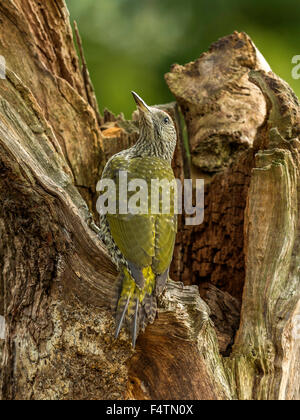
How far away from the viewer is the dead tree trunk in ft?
8.71

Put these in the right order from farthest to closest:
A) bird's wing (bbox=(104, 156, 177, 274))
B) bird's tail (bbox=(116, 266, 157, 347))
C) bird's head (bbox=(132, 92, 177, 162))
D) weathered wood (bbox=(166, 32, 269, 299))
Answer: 1. bird's head (bbox=(132, 92, 177, 162))
2. weathered wood (bbox=(166, 32, 269, 299))
3. bird's wing (bbox=(104, 156, 177, 274))
4. bird's tail (bbox=(116, 266, 157, 347))

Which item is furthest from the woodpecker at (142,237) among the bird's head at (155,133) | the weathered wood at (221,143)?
the weathered wood at (221,143)

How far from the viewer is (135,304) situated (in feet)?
8.89

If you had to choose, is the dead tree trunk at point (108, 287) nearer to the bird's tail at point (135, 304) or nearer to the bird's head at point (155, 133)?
the bird's tail at point (135, 304)

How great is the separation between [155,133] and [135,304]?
1.47 m

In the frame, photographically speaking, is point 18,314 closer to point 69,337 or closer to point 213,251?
point 69,337

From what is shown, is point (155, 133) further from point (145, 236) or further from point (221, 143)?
point (145, 236)

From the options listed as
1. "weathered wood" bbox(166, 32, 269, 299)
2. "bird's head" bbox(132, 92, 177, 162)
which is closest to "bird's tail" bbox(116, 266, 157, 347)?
"weathered wood" bbox(166, 32, 269, 299)

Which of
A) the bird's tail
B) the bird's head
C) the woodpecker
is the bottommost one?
the bird's tail

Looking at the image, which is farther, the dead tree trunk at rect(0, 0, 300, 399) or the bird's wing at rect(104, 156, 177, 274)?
the bird's wing at rect(104, 156, 177, 274)

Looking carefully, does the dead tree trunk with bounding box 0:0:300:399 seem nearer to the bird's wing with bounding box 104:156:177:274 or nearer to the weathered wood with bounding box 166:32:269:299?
the weathered wood with bounding box 166:32:269:299

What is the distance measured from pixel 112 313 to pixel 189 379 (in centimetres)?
49

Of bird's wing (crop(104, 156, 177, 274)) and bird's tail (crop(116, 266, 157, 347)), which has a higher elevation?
bird's wing (crop(104, 156, 177, 274))

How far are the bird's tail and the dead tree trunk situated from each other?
6 centimetres
